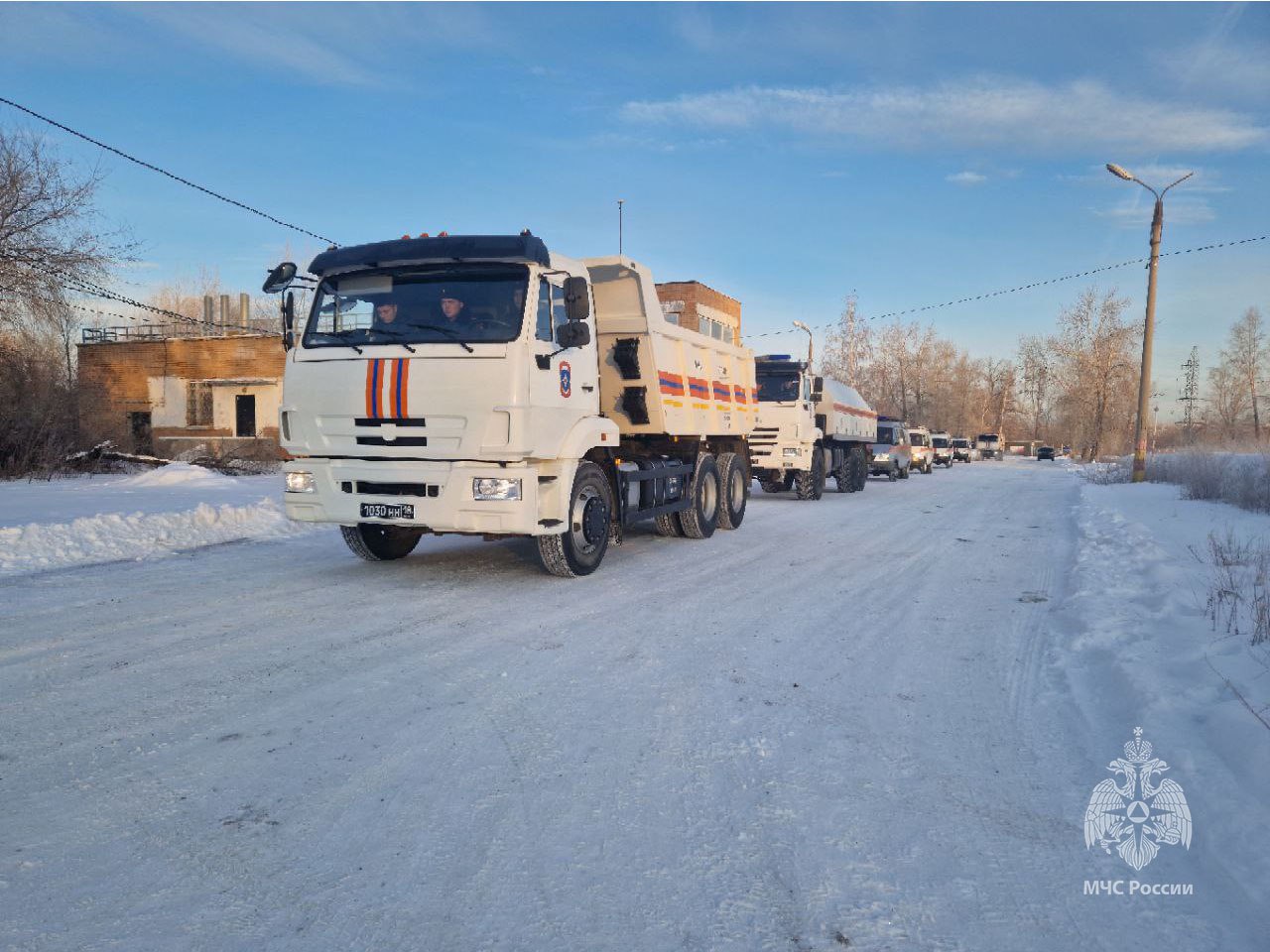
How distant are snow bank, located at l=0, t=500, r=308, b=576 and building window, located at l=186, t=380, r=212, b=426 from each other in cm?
2993

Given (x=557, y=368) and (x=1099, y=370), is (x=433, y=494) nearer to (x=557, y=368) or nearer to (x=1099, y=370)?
(x=557, y=368)

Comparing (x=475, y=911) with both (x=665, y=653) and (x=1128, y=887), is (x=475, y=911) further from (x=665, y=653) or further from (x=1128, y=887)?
(x=665, y=653)

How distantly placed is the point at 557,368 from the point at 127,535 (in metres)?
5.93

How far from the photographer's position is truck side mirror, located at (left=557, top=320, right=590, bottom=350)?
7.11 m

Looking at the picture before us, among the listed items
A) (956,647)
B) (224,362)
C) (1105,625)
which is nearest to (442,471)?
(956,647)

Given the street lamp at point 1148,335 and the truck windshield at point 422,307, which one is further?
the street lamp at point 1148,335

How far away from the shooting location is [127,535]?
9.13 meters

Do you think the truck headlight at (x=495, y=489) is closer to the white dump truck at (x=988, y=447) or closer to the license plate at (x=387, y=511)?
the license plate at (x=387, y=511)

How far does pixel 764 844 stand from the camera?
2.71m

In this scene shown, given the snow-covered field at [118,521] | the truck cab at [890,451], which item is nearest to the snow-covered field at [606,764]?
the snow-covered field at [118,521]

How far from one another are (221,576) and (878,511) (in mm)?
11656

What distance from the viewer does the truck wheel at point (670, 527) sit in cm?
1080

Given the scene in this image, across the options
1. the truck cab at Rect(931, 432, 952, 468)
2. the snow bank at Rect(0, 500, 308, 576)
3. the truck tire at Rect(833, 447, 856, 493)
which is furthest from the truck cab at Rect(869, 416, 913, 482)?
the snow bank at Rect(0, 500, 308, 576)

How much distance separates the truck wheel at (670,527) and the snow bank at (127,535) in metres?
5.05
